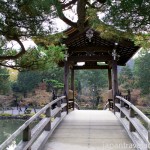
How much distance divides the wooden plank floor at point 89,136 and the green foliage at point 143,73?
64.8ft

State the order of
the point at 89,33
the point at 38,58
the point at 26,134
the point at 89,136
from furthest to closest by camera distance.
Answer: the point at 89,33 → the point at 89,136 → the point at 38,58 → the point at 26,134

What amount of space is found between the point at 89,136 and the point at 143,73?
22148mm

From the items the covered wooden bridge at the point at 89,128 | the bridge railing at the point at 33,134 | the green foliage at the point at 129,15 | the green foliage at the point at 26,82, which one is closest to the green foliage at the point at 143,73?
the green foliage at the point at 26,82

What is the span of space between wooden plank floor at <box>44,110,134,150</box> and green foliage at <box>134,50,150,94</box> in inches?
777

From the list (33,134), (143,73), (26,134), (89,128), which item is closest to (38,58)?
(33,134)

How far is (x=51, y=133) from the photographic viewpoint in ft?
17.8

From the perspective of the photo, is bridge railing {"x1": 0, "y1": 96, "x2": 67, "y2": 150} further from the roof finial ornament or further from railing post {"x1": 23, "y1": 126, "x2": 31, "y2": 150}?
the roof finial ornament

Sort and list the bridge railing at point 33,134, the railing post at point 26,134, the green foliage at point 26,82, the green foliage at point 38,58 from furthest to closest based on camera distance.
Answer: the green foliage at point 26,82
the green foliage at point 38,58
the railing post at point 26,134
the bridge railing at point 33,134

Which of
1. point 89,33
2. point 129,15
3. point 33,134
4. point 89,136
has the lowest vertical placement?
point 89,136

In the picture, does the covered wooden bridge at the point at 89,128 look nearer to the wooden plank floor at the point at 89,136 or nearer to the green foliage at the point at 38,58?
the wooden plank floor at the point at 89,136

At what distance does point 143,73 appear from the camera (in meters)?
26.4

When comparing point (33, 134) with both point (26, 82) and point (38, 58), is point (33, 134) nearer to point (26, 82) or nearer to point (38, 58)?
point (38, 58)

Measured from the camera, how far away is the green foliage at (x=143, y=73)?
25891 millimetres

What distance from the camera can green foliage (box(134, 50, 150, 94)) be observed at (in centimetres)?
2589
